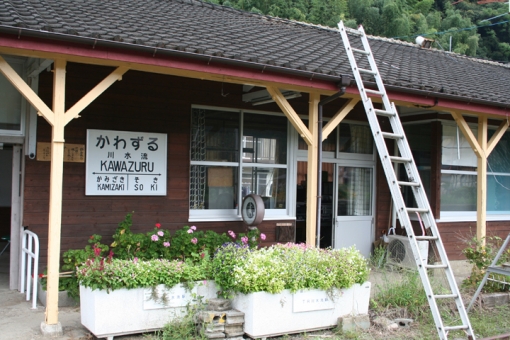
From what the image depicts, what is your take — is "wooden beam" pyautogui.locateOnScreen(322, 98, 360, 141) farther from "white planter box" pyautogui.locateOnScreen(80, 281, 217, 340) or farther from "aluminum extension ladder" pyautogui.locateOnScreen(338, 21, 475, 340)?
"white planter box" pyautogui.locateOnScreen(80, 281, 217, 340)

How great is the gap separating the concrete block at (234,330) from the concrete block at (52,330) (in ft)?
5.39

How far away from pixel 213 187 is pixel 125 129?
5.22ft

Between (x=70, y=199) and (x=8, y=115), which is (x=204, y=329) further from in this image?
(x=8, y=115)

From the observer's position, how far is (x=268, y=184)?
340 inches

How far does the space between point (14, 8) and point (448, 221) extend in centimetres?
793

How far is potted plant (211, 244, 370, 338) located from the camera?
5.38m

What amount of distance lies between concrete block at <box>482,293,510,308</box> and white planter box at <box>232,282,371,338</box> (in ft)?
6.56

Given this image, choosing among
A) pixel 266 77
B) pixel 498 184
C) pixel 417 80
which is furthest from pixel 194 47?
pixel 498 184

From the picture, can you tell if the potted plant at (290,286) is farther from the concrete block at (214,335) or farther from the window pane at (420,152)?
the window pane at (420,152)

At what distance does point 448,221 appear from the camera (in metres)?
9.96

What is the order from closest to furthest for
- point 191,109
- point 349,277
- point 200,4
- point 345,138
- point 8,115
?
1. point 349,277
2. point 8,115
3. point 191,109
4. point 345,138
5. point 200,4

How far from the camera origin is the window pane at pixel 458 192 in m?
10.0

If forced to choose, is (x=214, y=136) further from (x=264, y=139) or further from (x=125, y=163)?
(x=125, y=163)

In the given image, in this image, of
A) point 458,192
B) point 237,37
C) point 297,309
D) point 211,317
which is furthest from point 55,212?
point 458,192
